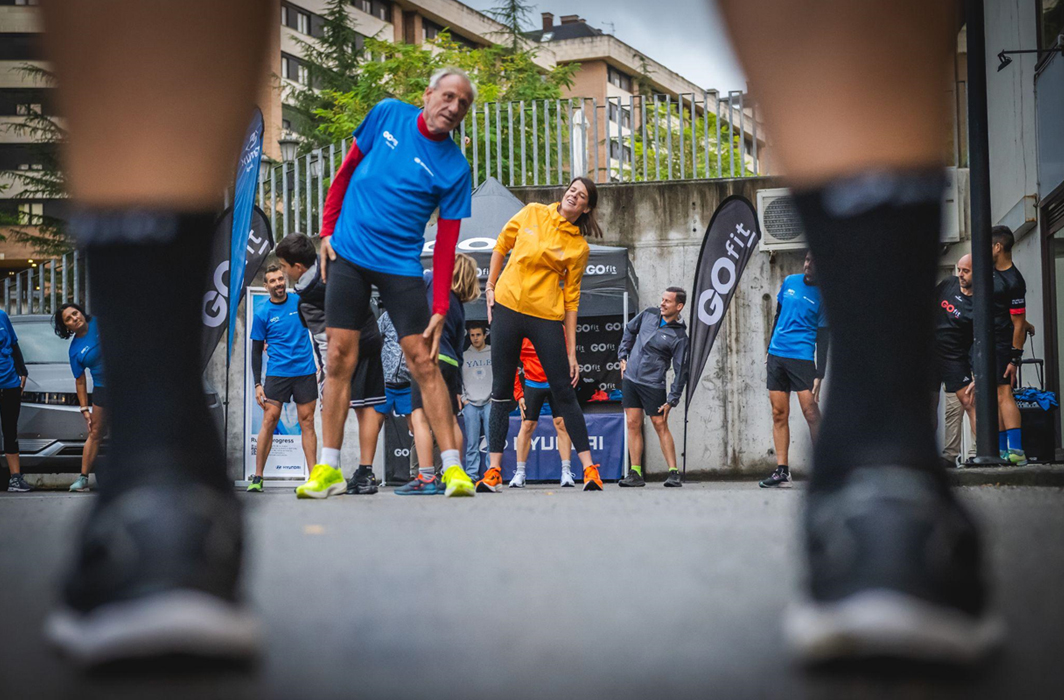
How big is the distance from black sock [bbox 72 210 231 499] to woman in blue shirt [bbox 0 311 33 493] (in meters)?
11.1

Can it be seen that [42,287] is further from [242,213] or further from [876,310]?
[876,310]

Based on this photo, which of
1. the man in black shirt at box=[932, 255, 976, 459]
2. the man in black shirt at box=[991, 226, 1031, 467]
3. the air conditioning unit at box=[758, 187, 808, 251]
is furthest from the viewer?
the air conditioning unit at box=[758, 187, 808, 251]

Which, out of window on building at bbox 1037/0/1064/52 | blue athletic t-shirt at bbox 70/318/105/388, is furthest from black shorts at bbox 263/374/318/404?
window on building at bbox 1037/0/1064/52

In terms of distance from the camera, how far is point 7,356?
37.6ft

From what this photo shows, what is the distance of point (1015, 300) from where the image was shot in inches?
412

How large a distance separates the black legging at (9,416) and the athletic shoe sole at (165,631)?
11.5 meters

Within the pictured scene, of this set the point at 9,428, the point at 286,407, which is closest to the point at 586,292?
the point at 286,407

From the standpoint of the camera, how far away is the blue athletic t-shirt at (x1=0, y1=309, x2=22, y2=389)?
1137 centimetres

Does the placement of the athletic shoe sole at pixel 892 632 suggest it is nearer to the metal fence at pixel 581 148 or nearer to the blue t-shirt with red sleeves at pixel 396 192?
the blue t-shirt with red sleeves at pixel 396 192

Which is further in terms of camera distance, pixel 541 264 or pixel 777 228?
pixel 777 228

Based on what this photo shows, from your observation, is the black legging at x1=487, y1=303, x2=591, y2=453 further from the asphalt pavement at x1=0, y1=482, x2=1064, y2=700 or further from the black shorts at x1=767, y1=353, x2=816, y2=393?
the asphalt pavement at x1=0, y1=482, x2=1064, y2=700

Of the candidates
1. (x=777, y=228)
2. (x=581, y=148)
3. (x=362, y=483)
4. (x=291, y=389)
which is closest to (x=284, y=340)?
(x=291, y=389)

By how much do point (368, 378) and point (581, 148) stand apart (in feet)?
28.1

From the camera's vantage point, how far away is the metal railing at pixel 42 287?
14750mm
